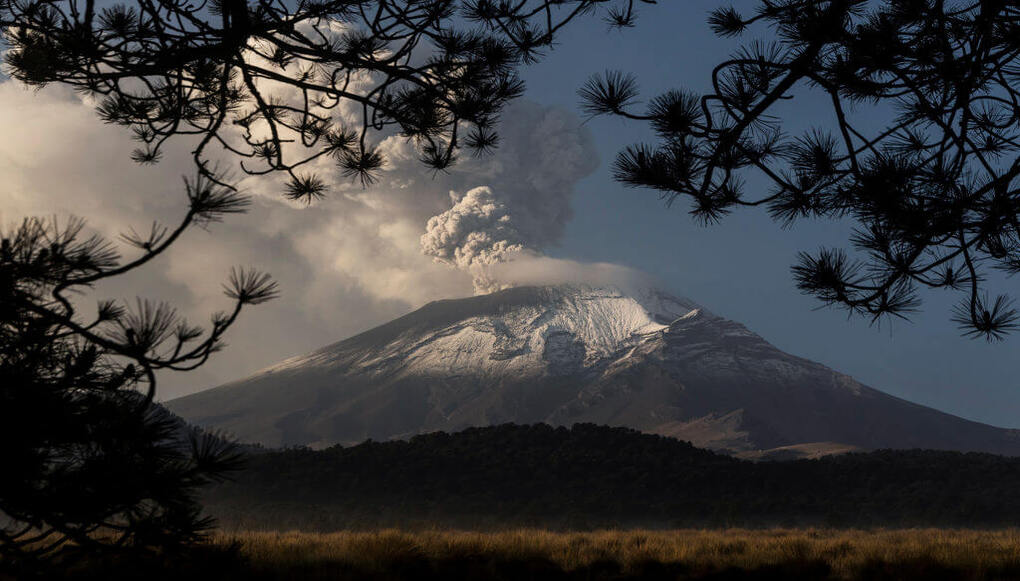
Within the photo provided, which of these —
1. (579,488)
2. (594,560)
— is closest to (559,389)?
(579,488)

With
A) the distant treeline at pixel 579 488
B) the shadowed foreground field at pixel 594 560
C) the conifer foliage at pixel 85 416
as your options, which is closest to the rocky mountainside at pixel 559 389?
the distant treeline at pixel 579 488

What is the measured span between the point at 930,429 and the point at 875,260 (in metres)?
140

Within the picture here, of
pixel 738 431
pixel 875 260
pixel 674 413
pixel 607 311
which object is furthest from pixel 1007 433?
pixel 875 260

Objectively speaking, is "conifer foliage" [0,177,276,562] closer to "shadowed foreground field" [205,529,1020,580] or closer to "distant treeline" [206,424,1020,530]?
"shadowed foreground field" [205,529,1020,580]

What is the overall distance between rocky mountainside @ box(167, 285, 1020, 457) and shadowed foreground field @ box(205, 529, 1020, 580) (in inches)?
4093

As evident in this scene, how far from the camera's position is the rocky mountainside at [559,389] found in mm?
122062

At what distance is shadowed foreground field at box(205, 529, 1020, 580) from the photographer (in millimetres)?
5734

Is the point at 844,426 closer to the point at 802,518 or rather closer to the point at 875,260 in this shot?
the point at 802,518

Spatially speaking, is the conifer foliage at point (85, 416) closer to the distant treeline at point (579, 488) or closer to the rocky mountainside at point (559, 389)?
the distant treeline at point (579, 488)

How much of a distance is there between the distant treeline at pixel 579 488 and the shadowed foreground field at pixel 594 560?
344 inches

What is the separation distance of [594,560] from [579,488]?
41.6ft

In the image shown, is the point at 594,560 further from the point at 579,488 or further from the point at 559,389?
the point at 559,389

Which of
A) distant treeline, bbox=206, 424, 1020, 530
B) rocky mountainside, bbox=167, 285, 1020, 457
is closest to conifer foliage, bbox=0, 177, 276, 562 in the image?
distant treeline, bbox=206, 424, 1020, 530

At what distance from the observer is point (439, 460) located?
2008 centimetres
